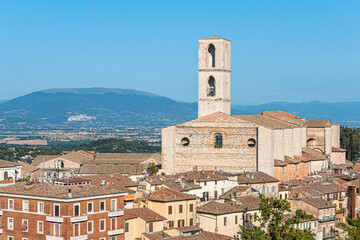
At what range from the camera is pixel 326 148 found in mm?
72625

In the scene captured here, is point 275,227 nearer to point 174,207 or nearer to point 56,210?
point 174,207

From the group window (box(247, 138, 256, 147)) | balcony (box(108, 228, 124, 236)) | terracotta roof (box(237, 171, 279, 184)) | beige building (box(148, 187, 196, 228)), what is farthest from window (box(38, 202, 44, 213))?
window (box(247, 138, 256, 147))

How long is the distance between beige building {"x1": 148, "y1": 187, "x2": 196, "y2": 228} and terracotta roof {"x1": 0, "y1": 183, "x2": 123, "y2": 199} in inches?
153

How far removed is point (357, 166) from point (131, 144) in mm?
67196

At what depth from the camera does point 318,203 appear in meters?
43.4

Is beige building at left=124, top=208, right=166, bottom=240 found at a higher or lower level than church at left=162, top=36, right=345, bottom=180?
lower

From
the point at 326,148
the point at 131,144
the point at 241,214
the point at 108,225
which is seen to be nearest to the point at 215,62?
the point at 326,148

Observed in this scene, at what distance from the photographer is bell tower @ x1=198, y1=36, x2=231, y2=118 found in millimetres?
61625

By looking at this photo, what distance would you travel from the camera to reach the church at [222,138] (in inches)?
2215

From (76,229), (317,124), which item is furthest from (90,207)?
(317,124)

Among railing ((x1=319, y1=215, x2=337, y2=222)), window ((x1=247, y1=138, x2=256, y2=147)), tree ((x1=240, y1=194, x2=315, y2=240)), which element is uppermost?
window ((x1=247, y1=138, x2=256, y2=147))

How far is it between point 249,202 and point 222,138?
646 inches

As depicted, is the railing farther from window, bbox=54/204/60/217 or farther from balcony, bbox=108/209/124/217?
window, bbox=54/204/60/217

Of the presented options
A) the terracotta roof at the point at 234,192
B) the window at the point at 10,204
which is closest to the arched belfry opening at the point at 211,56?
the terracotta roof at the point at 234,192
